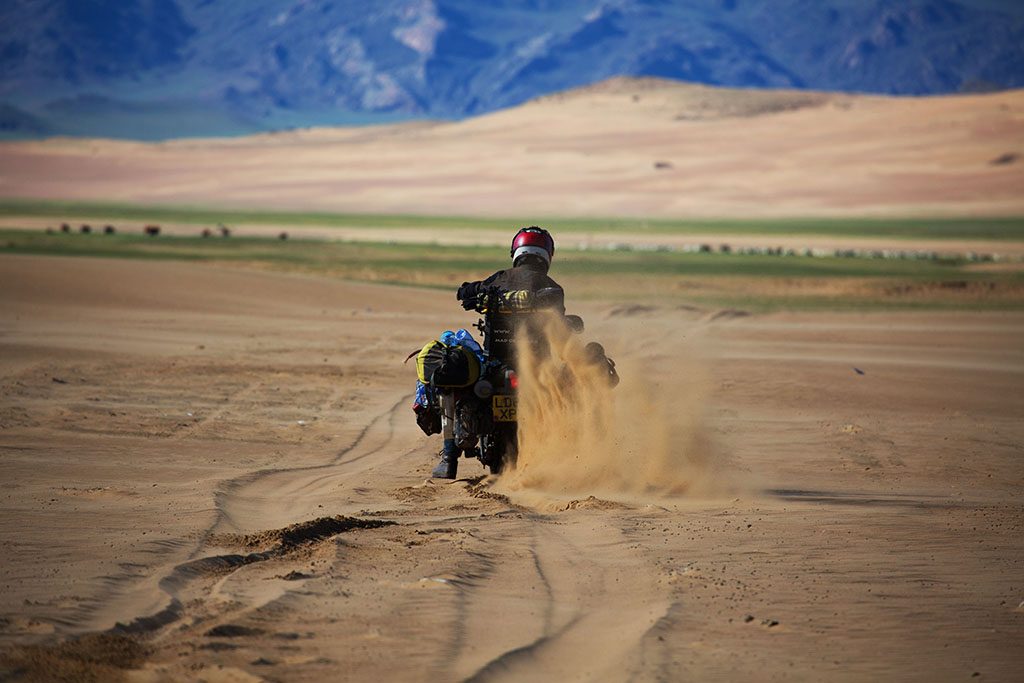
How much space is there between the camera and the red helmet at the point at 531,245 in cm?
1073

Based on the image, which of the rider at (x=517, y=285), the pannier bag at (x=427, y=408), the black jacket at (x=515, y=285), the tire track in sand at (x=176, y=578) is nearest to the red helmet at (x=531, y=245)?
the rider at (x=517, y=285)

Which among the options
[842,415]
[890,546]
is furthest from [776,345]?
[890,546]

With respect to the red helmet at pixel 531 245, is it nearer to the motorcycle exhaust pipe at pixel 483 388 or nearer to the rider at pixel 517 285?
the rider at pixel 517 285

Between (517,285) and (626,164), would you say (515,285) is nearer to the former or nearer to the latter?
(517,285)

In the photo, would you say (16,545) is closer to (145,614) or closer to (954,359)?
(145,614)

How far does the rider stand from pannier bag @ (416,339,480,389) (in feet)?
0.63

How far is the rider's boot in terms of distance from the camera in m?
10.8

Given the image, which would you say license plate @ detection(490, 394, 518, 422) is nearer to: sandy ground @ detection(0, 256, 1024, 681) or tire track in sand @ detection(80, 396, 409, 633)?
sandy ground @ detection(0, 256, 1024, 681)

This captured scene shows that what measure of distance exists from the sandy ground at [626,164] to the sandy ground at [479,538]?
8238 centimetres

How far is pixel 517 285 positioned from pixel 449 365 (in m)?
0.70

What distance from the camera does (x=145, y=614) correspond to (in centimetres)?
645

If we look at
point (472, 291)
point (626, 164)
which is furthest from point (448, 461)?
point (626, 164)

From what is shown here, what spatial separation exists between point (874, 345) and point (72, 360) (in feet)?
37.7

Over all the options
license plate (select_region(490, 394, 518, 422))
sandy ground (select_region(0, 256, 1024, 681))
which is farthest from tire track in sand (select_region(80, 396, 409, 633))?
license plate (select_region(490, 394, 518, 422))
